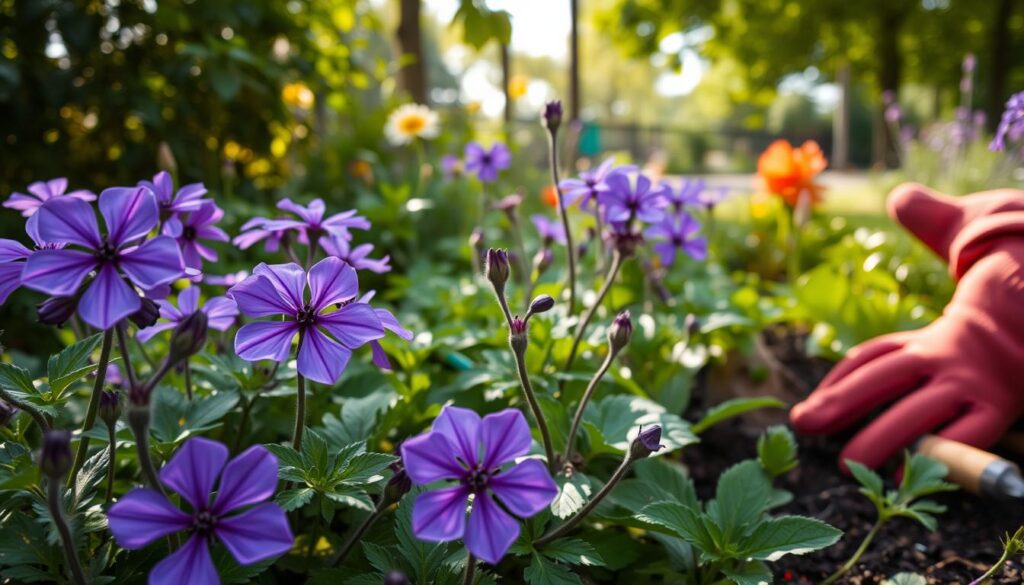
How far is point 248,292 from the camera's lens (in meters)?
0.95

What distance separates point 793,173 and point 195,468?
3.76 meters

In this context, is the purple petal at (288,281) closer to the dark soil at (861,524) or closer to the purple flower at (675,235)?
the dark soil at (861,524)

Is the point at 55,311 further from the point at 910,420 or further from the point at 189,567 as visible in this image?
the point at 910,420

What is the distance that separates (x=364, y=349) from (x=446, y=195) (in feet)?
6.36

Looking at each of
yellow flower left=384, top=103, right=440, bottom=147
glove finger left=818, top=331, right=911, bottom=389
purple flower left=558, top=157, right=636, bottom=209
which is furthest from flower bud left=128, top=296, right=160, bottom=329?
yellow flower left=384, top=103, right=440, bottom=147

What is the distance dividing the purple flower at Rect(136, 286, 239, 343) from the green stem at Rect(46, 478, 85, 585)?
379 millimetres

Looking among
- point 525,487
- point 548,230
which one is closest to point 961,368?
point 548,230

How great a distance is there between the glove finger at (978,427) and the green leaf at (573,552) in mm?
1098

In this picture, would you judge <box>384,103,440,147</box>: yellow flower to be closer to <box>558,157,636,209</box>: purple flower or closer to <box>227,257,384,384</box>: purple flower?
<box>558,157,636,209</box>: purple flower

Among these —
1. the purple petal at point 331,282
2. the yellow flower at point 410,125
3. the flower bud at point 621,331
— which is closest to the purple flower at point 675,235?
the flower bud at point 621,331

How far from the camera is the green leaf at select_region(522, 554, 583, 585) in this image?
3.32 ft

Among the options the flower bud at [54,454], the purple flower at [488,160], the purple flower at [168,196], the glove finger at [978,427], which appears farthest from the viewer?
the purple flower at [488,160]

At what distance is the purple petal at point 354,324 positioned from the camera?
96 cm

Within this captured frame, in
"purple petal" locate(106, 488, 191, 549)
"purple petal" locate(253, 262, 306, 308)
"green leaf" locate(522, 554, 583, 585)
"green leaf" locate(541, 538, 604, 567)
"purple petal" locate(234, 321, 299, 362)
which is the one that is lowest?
"green leaf" locate(522, 554, 583, 585)
